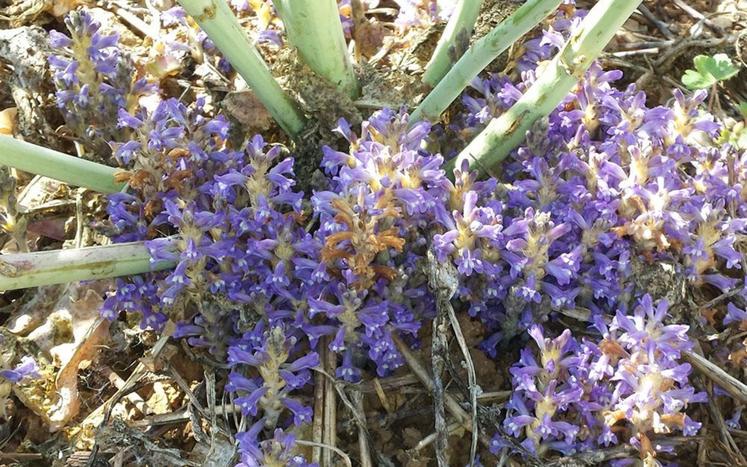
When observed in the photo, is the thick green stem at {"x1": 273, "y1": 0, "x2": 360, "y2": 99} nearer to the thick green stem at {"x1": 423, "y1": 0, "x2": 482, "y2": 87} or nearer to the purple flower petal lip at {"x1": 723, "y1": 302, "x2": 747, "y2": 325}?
the thick green stem at {"x1": 423, "y1": 0, "x2": 482, "y2": 87}

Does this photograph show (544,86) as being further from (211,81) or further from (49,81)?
(49,81)

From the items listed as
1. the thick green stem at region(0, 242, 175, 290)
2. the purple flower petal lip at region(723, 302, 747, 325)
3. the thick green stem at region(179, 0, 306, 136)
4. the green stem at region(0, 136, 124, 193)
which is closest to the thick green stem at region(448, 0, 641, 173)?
the thick green stem at region(179, 0, 306, 136)

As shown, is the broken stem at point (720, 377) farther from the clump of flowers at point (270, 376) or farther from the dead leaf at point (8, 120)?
the dead leaf at point (8, 120)

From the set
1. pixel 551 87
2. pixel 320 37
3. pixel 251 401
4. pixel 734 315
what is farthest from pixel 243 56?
pixel 734 315

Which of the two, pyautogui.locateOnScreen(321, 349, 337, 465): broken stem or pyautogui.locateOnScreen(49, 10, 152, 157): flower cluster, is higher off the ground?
pyautogui.locateOnScreen(49, 10, 152, 157): flower cluster

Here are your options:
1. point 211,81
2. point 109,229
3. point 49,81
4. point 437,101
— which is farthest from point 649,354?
point 49,81

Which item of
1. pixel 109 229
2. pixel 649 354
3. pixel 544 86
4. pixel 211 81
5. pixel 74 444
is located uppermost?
pixel 544 86
